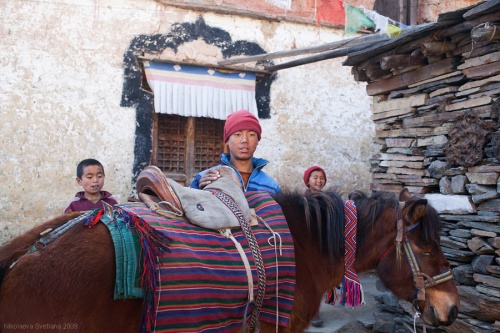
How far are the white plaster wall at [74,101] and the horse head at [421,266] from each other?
17.6 feet


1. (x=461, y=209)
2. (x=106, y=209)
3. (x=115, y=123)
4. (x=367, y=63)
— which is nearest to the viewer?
(x=106, y=209)

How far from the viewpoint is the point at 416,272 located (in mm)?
2361

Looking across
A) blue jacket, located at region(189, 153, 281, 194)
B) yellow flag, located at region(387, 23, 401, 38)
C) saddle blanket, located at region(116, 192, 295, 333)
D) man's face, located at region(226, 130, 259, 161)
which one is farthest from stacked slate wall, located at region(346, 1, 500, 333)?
saddle blanket, located at region(116, 192, 295, 333)

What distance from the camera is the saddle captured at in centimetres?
202

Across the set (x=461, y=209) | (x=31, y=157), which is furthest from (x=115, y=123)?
(x=461, y=209)

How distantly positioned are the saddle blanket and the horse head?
64 cm

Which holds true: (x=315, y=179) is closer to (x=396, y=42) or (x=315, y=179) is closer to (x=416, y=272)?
(x=396, y=42)

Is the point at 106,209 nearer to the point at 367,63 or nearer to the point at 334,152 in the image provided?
the point at 367,63

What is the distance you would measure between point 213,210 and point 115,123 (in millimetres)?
5416

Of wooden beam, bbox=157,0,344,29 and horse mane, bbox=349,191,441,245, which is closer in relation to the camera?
horse mane, bbox=349,191,441,245

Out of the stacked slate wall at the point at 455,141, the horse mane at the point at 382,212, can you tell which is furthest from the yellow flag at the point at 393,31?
the horse mane at the point at 382,212

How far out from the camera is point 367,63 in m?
5.17

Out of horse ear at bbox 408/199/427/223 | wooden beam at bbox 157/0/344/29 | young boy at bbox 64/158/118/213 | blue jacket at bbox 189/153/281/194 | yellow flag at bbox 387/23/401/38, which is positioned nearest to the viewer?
horse ear at bbox 408/199/427/223

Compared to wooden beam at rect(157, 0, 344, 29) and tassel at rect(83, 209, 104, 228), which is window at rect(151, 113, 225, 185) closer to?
wooden beam at rect(157, 0, 344, 29)
